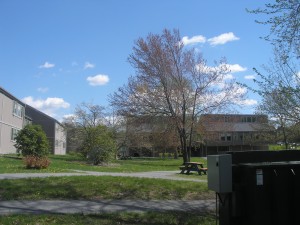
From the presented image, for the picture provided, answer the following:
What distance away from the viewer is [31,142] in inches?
1206

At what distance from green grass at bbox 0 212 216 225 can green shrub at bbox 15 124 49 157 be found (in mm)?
21866

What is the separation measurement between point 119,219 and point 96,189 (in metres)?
3.09

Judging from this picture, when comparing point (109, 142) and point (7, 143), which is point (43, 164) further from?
point (7, 143)

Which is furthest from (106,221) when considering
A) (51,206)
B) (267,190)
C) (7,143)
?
(7,143)

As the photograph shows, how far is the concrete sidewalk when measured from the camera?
9367 millimetres

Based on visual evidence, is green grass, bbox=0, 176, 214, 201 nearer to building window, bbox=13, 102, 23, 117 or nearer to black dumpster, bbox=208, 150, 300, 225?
black dumpster, bbox=208, 150, 300, 225

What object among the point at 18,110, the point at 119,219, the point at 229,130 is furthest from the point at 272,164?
the point at 18,110

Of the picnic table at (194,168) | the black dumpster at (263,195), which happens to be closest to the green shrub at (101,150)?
the picnic table at (194,168)

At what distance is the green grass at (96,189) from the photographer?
439 inches

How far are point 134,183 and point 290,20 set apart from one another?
6607mm

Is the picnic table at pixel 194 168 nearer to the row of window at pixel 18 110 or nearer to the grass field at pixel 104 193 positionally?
the grass field at pixel 104 193

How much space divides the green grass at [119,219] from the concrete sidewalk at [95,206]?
1.55 feet

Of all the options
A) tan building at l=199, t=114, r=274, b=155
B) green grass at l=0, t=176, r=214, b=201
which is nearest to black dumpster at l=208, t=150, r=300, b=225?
green grass at l=0, t=176, r=214, b=201

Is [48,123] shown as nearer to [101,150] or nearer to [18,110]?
[18,110]
